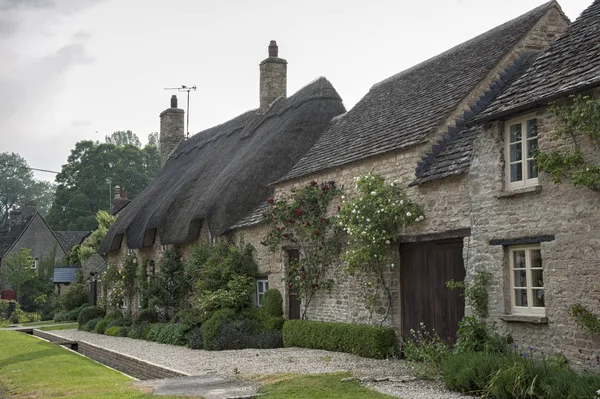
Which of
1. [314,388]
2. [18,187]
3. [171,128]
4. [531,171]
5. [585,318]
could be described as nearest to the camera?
[585,318]

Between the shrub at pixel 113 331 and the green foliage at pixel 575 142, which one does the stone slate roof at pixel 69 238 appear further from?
the green foliage at pixel 575 142

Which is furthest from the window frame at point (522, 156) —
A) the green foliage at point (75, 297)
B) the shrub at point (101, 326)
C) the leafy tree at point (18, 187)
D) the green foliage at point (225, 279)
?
the leafy tree at point (18, 187)

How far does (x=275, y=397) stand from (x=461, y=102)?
7451 mm

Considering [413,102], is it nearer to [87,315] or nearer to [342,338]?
[342,338]

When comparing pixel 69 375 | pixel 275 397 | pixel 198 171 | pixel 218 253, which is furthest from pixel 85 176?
pixel 275 397

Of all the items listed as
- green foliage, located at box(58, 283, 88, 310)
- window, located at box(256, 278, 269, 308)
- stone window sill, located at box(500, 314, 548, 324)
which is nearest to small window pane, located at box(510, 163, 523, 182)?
stone window sill, located at box(500, 314, 548, 324)

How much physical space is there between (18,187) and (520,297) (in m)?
92.6

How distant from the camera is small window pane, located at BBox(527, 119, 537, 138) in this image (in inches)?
434

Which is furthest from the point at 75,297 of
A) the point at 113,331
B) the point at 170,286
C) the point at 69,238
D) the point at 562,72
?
the point at 562,72

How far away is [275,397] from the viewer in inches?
372

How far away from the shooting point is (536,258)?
10.9 m

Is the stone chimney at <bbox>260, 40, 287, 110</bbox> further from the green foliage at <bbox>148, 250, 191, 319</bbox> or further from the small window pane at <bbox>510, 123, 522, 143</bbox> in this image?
the small window pane at <bbox>510, 123, 522, 143</bbox>

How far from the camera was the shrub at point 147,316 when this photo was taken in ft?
78.2

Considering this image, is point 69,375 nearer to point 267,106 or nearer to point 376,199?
point 376,199
